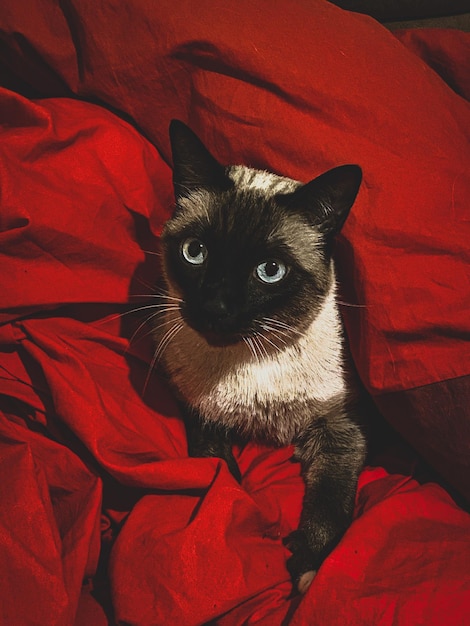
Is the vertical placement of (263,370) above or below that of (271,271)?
below

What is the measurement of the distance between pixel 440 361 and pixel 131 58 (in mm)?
917

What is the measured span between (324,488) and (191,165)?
747mm

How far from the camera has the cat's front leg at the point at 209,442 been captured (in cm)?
129

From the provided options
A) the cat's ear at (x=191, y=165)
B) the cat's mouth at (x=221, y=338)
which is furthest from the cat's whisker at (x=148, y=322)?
the cat's ear at (x=191, y=165)

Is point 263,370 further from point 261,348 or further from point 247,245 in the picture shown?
point 247,245

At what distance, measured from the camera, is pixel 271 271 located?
1.07 m

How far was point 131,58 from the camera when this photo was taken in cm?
121

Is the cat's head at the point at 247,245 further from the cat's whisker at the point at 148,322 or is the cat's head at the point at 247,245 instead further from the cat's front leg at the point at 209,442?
the cat's front leg at the point at 209,442

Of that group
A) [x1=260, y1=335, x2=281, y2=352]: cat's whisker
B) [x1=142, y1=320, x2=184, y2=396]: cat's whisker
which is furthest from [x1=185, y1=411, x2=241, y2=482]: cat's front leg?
[x1=260, y1=335, x2=281, y2=352]: cat's whisker

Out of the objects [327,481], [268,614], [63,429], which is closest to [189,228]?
[63,429]

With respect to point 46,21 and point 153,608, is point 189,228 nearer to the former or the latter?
point 46,21

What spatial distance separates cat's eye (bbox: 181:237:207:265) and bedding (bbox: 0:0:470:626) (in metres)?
0.24

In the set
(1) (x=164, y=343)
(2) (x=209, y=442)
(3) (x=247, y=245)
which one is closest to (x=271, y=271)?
(3) (x=247, y=245)

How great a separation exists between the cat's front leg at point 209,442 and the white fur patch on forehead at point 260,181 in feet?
1.78
